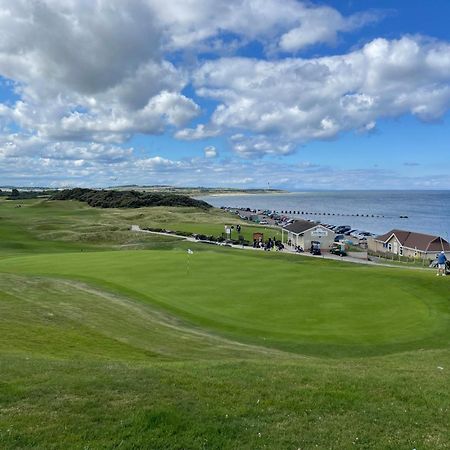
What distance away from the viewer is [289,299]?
30766 millimetres

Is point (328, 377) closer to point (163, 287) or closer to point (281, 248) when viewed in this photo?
point (163, 287)

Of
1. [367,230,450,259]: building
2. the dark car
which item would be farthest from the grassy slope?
[367,230,450,259]: building

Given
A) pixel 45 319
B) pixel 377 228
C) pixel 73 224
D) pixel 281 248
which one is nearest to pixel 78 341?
pixel 45 319

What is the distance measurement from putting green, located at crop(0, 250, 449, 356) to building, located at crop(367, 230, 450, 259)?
137 ft

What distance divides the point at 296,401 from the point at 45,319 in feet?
54.0

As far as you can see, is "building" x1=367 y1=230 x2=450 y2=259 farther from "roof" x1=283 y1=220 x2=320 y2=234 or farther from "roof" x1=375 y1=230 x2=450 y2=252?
"roof" x1=283 y1=220 x2=320 y2=234

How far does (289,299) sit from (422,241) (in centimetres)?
5704

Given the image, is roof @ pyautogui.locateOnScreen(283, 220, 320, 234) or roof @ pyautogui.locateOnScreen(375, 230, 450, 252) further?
roof @ pyautogui.locateOnScreen(283, 220, 320, 234)

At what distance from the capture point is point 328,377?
13.5 metres

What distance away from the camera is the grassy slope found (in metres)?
9.65

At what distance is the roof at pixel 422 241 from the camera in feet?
251

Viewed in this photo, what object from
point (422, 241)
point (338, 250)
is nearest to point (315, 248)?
point (338, 250)

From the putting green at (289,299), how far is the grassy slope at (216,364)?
0.14m

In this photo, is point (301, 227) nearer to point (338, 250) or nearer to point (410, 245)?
point (338, 250)
